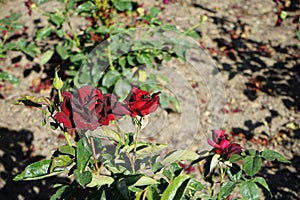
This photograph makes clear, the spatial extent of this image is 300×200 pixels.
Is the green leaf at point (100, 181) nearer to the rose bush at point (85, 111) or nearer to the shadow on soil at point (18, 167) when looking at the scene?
the rose bush at point (85, 111)

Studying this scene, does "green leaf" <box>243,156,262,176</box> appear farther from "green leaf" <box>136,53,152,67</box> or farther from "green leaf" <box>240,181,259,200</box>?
Result: "green leaf" <box>136,53,152,67</box>

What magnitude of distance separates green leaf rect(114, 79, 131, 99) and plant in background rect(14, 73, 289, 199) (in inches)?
32.7

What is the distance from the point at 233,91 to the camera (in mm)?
2947

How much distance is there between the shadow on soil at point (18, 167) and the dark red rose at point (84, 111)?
138 centimetres

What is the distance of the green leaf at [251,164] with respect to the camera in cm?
109

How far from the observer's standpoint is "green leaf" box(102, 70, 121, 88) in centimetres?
213

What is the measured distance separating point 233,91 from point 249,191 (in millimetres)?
1885

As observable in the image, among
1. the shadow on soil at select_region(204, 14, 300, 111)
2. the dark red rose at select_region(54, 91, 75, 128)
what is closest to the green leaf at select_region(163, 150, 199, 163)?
the dark red rose at select_region(54, 91, 75, 128)

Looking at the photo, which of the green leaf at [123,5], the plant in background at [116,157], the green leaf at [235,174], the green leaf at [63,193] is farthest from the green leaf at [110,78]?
the green leaf at [235,174]

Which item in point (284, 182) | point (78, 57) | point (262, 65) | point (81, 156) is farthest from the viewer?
point (262, 65)

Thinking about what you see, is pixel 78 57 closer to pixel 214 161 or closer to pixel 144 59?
pixel 144 59

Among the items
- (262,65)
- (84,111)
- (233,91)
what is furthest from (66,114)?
(262,65)

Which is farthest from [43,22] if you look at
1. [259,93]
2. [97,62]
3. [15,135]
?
[259,93]

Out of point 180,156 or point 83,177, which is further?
point 180,156
